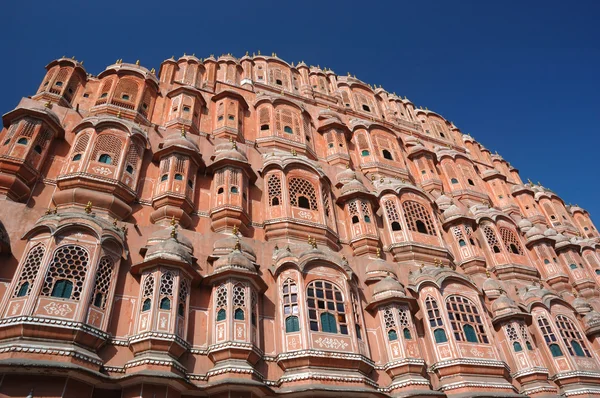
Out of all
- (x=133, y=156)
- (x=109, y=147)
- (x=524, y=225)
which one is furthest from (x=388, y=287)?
(x=524, y=225)

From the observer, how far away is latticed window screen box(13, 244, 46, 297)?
11.6 metres

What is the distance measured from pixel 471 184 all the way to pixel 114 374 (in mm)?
24575

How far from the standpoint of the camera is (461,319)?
54.1ft

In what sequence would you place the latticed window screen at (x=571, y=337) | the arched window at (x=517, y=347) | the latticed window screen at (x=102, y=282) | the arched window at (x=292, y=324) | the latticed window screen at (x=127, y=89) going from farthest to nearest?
the latticed window screen at (x=127, y=89) < the latticed window screen at (x=571, y=337) < the arched window at (x=517, y=347) < the arched window at (x=292, y=324) < the latticed window screen at (x=102, y=282)

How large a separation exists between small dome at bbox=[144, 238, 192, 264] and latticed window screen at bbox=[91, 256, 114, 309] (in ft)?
3.53

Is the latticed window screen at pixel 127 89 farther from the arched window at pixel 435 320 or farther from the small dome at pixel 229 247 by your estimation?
the arched window at pixel 435 320

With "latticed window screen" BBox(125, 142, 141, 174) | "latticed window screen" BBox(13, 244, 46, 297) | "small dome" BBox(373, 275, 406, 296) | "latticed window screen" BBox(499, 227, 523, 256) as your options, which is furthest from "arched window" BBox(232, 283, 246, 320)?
"latticed window screen" BBox(499, 227, 523, 256)

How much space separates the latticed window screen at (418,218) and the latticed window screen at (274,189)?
20.8ft

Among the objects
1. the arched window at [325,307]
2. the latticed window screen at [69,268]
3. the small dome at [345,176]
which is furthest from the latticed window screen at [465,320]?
the latticed window screen at [69,268]

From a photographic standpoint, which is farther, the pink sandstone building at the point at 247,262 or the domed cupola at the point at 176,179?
the domed cupola at the point at 176,179

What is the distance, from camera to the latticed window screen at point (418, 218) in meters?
21.0

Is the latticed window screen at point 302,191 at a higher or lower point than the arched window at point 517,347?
higher

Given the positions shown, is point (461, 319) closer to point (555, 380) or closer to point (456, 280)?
point (456, 280)

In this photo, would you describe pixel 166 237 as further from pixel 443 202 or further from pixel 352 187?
pixel 443 202
